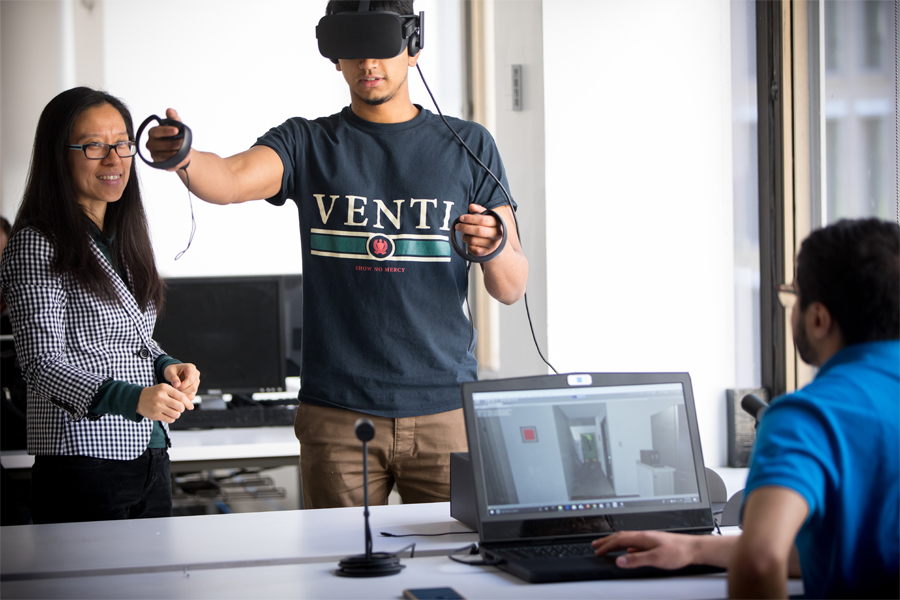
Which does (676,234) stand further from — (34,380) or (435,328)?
(34,380)

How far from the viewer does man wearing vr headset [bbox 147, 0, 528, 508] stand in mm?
1747

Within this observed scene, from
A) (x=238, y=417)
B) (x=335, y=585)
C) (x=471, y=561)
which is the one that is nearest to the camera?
(x=335, y=585)

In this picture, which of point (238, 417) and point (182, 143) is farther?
point (238, 417)

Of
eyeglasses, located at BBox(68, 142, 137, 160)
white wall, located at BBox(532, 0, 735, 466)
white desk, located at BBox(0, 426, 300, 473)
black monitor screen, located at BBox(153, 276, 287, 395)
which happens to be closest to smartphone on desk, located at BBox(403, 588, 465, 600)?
eyeglasses, located at BBox(68, 142, 137, 160)

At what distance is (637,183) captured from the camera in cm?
278

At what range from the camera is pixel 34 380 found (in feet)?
5.17

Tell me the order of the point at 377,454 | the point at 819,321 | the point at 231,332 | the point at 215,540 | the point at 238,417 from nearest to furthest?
Result: the point at 819,321
the point at 215,540
the point at 377,454
the point at 238,417
the point at 231,332

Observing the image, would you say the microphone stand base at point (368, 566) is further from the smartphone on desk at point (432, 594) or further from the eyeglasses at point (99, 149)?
the eyeglasses at point (99, 149)

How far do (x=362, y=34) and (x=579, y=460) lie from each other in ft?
2.77

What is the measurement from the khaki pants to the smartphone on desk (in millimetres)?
631

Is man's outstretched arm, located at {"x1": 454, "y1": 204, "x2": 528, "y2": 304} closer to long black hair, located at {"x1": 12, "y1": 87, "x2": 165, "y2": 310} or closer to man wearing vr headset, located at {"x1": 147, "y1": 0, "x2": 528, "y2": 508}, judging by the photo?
man wearing vr headset, located at {"x1": 147, "y1": 0, "x2": 528, "y2": 508}

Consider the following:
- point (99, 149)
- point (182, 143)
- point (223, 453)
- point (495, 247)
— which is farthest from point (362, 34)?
point (223, 453)

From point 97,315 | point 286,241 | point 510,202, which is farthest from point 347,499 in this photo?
point 286,241

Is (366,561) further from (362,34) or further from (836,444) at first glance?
(362,34)
